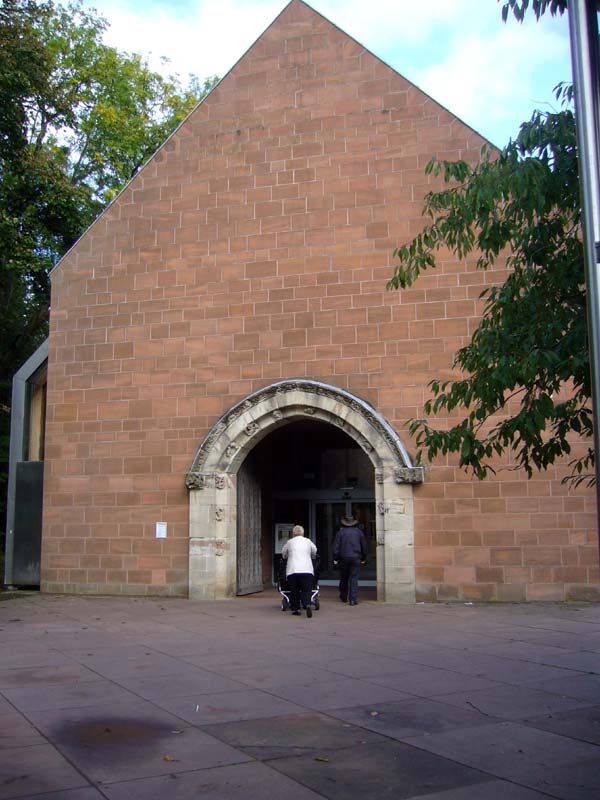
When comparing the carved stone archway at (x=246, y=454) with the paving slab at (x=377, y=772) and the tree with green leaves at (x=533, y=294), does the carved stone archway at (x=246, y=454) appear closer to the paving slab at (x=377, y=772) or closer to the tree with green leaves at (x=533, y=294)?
the tree with green leaves at (x=533, y=294)

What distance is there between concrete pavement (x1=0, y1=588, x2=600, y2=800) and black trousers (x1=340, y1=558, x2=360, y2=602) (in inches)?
93.8

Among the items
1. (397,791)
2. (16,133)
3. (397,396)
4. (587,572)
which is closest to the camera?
(397,791)

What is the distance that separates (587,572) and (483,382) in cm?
850

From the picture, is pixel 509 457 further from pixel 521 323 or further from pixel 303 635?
pixel 521 323

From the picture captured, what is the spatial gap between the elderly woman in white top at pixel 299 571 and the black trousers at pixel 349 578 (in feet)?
4.90

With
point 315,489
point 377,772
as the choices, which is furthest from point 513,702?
point 315,489

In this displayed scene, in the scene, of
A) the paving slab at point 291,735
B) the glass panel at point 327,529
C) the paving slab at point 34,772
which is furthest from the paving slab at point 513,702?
the glass panel at point 327,529

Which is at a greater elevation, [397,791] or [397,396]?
[397,396]

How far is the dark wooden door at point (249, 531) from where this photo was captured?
54.3ft

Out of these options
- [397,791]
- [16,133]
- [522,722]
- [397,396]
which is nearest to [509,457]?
[397,396]

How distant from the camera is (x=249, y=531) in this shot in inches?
677

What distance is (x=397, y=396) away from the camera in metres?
14.9

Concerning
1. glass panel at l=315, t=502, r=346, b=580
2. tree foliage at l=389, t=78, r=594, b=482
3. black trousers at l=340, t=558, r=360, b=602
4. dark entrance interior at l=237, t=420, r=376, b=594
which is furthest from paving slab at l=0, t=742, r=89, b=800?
glass panel at l=315, t=502, r=346, b=580

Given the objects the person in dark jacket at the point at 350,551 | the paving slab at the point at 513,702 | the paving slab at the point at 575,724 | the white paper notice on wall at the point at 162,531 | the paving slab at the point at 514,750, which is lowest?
the paving slab at the point at 514,750
